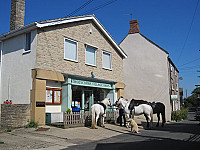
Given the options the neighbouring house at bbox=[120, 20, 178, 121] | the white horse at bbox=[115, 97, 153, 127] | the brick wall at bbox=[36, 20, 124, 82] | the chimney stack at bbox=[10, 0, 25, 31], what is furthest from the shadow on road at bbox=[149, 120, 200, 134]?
the chimney stack at bbox=[10, 0, 25, 31]

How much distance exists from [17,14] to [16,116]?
25.8ft

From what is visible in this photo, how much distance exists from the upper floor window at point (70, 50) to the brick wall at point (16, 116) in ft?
15.5

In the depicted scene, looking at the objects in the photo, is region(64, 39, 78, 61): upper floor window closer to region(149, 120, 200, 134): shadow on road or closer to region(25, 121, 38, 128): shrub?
region(25, 121, 38, 128): shrub

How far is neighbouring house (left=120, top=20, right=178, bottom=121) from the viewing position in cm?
2550

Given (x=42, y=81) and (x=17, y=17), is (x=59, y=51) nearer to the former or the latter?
(x=42, y=81)

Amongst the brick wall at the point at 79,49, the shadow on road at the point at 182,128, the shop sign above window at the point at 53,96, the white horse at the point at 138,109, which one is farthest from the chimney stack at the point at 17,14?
the shadow on road at the point at 182,128

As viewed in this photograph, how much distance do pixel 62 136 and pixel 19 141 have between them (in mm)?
2086

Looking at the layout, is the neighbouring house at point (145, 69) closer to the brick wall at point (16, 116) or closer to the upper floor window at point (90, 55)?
the upper floor window at point (90, 55)

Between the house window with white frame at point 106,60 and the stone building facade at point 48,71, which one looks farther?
the house window with white frame at point 106,60

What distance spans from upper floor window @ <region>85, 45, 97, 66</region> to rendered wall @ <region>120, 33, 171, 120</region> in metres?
10.2

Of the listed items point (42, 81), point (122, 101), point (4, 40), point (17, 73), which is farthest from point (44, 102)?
point (4, 40)

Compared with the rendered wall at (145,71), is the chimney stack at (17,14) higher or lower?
higher

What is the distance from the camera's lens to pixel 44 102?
13008 mm

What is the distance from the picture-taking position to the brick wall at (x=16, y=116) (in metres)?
12.4
